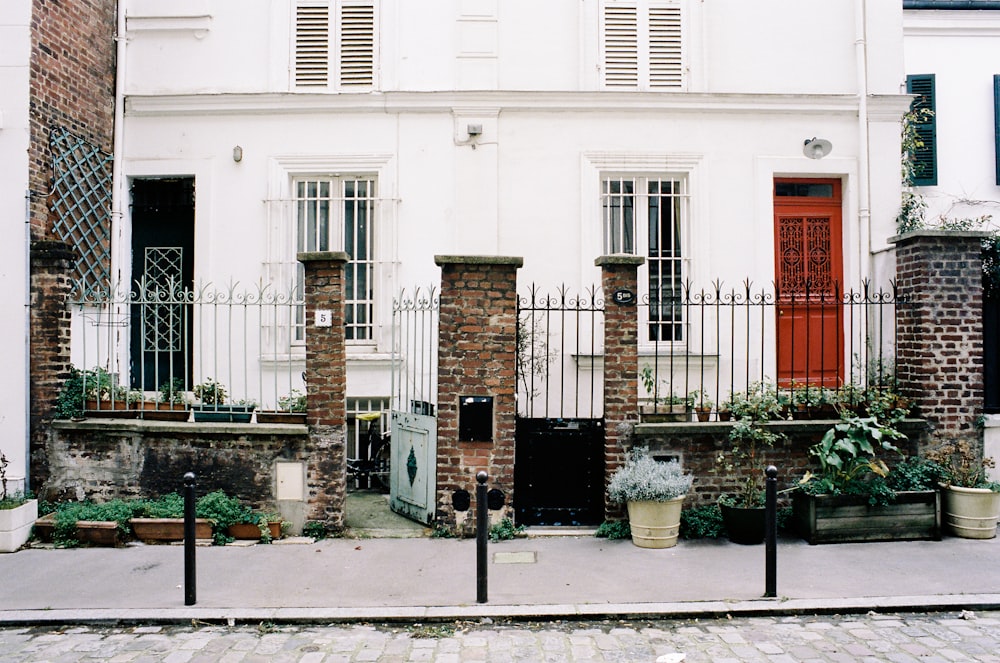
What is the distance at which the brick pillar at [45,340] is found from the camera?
7.49 m

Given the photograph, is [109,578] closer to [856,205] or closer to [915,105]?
[856,205]

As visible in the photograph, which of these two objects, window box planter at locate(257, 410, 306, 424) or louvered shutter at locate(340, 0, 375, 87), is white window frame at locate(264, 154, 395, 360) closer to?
louvered shutter at locate(340, 0, 375, 87)

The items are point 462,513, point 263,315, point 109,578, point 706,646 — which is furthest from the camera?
point 263,315

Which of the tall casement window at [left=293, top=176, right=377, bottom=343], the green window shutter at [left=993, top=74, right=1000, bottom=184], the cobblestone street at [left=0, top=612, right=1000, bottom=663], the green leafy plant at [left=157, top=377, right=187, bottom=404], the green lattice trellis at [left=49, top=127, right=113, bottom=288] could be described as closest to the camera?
the cobblestone street at [left=0, top=612, right=1000, bottom=663]

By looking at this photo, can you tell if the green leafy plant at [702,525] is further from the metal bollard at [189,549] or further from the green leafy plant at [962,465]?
the metal bollard at [189,549]

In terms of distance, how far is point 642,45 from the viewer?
31.7ft

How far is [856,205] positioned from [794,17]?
2.57 m

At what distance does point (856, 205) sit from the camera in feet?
31.6

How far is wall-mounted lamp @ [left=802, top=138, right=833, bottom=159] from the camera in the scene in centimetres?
936

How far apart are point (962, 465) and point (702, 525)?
2.63 metres

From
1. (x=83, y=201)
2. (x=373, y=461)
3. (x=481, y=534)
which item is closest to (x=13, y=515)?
(x=373, y=461)

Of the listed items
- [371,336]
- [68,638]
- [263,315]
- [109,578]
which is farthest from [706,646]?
[263,315]

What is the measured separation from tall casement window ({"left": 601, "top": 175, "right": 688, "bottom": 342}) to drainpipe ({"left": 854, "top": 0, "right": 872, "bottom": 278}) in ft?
7.30

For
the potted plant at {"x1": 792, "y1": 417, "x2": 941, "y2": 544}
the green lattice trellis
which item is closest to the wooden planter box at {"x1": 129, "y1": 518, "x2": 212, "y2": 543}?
the green lattice trellis
